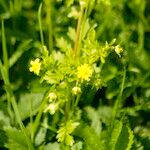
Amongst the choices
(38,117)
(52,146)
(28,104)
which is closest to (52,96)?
(38,117)

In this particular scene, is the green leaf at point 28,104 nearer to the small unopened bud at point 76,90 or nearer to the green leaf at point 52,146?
the green leaf at point 52,146

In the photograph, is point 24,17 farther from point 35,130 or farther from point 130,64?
point 35,130

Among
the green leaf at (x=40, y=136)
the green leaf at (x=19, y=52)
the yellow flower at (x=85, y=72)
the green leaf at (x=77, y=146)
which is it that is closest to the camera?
the yellow flower at (x=85, y=72)

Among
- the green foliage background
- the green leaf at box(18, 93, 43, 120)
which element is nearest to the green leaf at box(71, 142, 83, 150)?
the green foliage background

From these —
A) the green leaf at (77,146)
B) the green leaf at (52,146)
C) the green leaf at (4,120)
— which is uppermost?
the green leaf at (4,120)

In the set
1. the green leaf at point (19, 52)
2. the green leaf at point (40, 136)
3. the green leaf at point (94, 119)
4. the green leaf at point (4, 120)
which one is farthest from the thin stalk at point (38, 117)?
the green leaf at point (19, 52)

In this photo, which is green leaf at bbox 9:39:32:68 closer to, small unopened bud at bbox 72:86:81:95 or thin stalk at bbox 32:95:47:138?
thin stalk at bbox 32:95:47:138
